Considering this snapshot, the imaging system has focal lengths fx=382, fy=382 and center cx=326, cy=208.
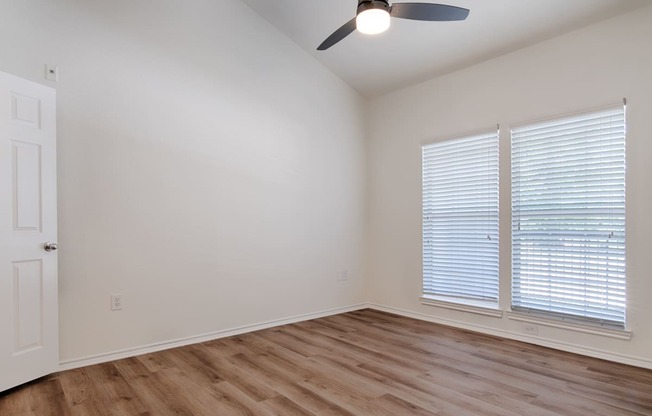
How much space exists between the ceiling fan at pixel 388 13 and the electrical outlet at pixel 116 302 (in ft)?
9.13

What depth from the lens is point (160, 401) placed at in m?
2.40

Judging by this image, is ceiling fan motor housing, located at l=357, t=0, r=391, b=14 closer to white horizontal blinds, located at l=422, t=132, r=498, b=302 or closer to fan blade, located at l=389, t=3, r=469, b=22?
fan blade, located at l=389, t=3, r=469, b=22

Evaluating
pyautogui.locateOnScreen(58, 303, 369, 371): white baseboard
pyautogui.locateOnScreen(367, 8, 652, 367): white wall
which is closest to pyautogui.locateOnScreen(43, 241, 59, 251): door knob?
pyautogui.locateOnScreen(58, 303, 369, 371): white baseboard

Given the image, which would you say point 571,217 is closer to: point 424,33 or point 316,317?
point 424,33

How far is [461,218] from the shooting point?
414 centimetres

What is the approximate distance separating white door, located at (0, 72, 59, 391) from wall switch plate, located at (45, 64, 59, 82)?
234mm

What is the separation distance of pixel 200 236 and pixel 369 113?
9.27 ft

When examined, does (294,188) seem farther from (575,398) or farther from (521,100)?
(575,398)

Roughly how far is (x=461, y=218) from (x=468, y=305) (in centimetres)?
92

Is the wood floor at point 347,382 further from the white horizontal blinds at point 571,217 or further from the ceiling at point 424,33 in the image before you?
the ceiling at point 424,33

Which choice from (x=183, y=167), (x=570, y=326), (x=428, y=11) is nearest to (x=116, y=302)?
(x=183, y=167)

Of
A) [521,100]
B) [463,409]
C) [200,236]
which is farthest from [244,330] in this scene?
[521,100]

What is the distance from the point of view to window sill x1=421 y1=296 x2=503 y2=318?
3.81 metres

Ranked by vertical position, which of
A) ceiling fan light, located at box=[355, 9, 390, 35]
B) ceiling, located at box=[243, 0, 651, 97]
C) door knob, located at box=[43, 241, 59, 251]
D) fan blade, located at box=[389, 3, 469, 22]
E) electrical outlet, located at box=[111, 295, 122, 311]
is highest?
ceiling, located at box=[243, 0, 651, 97]
